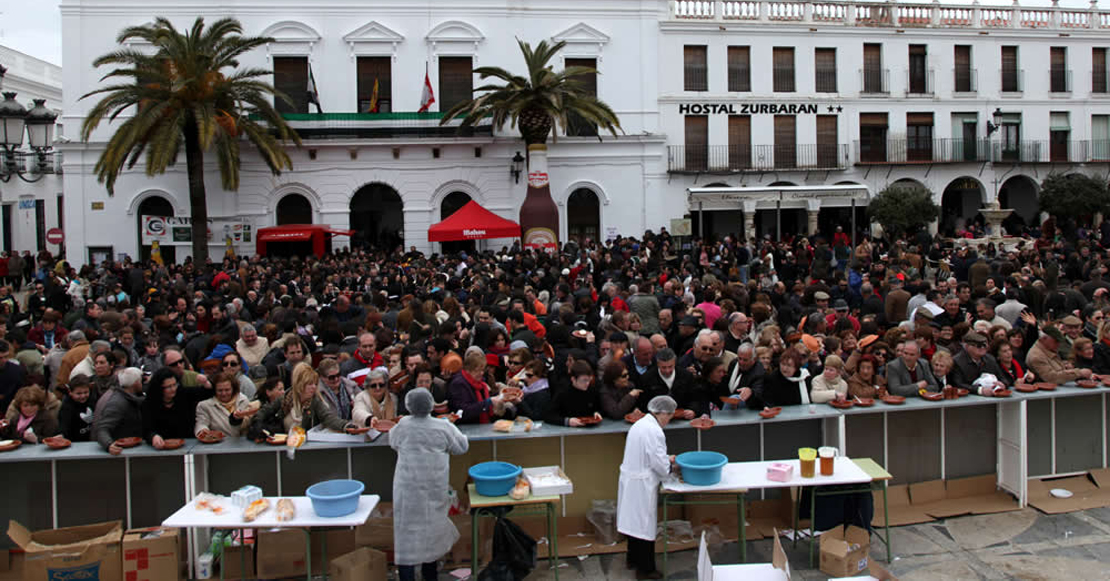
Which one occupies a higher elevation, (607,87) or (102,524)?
(607,87)

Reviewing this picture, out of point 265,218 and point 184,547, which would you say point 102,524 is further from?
point 265,218

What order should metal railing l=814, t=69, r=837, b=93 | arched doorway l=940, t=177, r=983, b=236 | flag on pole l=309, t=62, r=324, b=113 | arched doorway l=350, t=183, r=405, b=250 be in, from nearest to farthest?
1. flag on pole l=309, t=62, r=324, b=113
2. arched doorway l=350, t=183, r=405, b=250
3. metal railing l=814, t=69, r=837, b=93
4. arched doorway l=940, t=177, r=983, b=236

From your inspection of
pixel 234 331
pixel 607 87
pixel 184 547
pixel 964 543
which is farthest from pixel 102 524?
pixel 607 87

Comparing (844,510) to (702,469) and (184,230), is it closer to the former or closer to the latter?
(702,469)

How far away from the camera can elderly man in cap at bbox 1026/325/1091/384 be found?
8674mm

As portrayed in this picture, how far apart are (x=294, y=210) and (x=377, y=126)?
3.87m

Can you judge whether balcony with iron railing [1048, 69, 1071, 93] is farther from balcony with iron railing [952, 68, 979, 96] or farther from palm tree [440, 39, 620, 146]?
palm tree [440, 39, 620, 146]

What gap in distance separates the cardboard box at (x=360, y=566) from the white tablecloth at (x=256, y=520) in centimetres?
39

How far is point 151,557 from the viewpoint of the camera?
6707 mm

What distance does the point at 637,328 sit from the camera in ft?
35.3

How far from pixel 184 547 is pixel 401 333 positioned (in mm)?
4577

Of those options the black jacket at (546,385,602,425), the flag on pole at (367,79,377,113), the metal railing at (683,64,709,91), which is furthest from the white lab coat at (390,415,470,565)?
the metal railing at (683,64,709,91)

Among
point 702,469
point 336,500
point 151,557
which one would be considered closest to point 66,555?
point 151,557

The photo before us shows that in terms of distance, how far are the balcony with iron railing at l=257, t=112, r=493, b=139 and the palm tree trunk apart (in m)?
4.16
